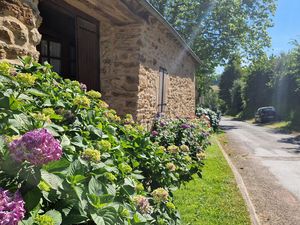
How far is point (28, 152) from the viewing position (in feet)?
4.18

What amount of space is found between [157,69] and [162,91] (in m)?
0.78

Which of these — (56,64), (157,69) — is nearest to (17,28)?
(56,64)

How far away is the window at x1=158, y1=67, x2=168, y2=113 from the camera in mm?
8227

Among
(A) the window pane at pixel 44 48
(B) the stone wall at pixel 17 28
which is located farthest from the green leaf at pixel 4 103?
(A) the window pane at pixel 44 48

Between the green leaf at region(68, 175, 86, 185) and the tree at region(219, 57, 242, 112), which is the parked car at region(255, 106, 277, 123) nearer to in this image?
the tree at region(219, 57, 242, 112)

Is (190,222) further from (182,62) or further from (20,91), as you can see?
(182,62)

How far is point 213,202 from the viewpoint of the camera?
5.45 meters

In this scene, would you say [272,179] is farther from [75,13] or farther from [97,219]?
[97,219]

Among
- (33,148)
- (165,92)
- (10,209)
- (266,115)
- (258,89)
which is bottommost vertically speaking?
(266,115)

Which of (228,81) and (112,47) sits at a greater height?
(228,81)

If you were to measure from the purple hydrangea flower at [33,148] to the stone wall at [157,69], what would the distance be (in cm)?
523

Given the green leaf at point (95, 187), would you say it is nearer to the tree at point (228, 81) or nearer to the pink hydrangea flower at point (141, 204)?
the pink hydrangea flower at point (141, 204)

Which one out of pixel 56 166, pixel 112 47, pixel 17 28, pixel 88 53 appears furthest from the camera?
pixel 112 47

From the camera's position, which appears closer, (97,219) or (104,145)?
(97,219)
